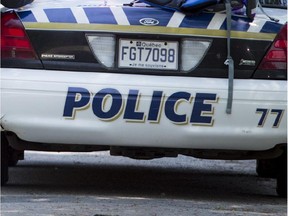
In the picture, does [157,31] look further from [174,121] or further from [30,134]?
[30,134]

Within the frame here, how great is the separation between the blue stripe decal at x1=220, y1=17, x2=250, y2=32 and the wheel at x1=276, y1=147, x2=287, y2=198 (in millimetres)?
1101

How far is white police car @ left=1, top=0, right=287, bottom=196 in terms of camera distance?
19.8 feet

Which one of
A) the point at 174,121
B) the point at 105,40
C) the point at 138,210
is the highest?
the point at 105,40

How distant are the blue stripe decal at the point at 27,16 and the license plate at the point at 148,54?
590 millimetres

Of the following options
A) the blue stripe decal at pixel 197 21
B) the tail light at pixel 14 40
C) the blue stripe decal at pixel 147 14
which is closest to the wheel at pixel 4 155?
the tail light at pixel 14 40

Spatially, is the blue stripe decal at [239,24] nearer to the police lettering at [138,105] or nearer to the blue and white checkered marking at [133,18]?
the blue and white checkered marking at [133,18]

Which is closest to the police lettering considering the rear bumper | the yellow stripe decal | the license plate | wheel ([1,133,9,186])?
the rear bumper

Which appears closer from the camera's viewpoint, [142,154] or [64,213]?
[64,213]

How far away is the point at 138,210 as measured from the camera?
233 inches

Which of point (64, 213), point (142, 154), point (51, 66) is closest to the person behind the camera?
point (64, 213)

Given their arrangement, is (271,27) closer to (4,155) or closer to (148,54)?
(148,54)

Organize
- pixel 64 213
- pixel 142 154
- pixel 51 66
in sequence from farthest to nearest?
pixel 142 154 < pixel 51 66 < pixel 64 213

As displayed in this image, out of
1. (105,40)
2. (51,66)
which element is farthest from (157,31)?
(51,66)

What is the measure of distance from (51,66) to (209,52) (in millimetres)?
1033
